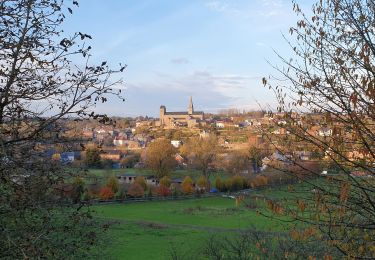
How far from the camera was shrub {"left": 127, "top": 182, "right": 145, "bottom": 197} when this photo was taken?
158ft

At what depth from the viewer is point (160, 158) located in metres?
57.3

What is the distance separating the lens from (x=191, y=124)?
125000mm

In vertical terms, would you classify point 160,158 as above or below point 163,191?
above

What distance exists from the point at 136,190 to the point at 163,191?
11.1 ft

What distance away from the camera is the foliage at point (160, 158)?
56594 millimetres

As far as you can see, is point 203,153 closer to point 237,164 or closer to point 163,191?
point 237,164

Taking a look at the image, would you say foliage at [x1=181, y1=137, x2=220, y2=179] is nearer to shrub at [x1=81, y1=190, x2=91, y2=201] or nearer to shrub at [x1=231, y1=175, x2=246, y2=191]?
shrub at [x1=231, y1=175, x2=246, y2=191]

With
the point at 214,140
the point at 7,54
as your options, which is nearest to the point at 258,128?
the point at 7,54

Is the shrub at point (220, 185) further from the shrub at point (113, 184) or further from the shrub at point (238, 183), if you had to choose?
the shrub at point (113, 184)

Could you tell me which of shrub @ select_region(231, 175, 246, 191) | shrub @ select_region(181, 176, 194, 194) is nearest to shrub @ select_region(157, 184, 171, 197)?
shrub @ select_region(181, 176, 194, 194)

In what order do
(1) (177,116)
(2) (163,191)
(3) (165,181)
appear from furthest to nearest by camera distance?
(1) (177,116) < (3) (165,181) < (2) (163,191)

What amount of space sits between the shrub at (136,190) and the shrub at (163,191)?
198 centimetres

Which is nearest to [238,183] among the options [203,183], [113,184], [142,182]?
[203,183]

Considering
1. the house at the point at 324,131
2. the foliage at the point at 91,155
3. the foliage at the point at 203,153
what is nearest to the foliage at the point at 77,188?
the foliage at the point at 91,155
